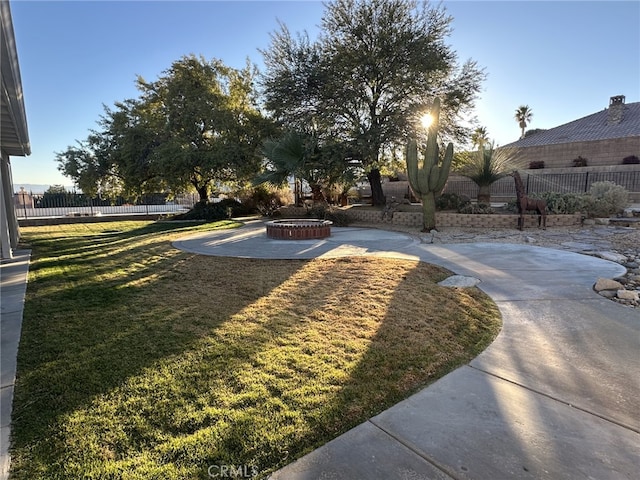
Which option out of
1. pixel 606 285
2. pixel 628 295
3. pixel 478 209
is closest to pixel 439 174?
pixel 478 209

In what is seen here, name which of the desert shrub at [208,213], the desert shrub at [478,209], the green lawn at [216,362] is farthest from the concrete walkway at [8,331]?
the desert shrub at [478,209]

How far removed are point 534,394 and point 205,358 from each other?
264 cm

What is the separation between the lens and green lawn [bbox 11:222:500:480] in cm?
200

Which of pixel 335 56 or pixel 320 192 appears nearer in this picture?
pixel 335 56

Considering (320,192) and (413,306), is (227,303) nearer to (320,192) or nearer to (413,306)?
(413,306)

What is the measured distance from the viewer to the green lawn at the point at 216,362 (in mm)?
1998

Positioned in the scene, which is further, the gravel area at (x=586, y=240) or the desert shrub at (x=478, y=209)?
the desert shrub at (x=478, y=209)

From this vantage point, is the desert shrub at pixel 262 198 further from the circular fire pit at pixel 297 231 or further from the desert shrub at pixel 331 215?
the circular fire pit at pixel 297 231

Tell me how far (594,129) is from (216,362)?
29.9 meters

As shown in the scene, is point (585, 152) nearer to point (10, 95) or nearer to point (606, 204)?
point (606, 204)

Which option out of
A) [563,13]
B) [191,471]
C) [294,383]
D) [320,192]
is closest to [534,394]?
[294,383]

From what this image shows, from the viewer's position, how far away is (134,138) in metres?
17.2

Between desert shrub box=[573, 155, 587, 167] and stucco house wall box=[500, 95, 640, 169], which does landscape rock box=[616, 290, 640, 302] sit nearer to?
stucco house wall box=[500, 95, 640, 169]

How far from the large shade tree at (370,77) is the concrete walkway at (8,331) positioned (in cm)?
1140
